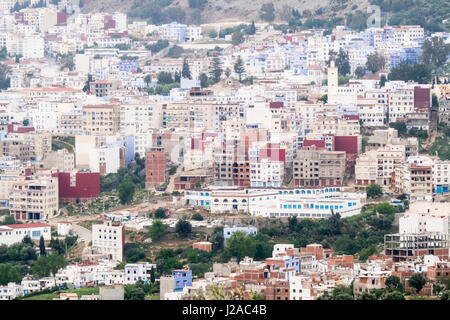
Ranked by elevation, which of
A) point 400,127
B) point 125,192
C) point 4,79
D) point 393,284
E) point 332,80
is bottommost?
point 393,284

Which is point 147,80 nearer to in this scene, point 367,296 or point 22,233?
point 22,233

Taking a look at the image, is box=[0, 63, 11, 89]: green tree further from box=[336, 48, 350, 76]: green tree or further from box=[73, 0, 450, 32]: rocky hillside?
box=[336, 48, 350, 76]: green tree

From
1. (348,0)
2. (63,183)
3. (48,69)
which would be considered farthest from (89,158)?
(348,0)

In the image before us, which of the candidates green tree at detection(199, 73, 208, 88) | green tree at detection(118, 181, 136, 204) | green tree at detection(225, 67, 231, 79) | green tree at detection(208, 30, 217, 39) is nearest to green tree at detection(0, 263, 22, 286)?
green tree at detection(118, 181, 136, 204)

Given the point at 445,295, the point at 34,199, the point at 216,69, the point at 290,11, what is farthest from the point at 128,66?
the point at 445,295
